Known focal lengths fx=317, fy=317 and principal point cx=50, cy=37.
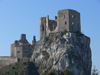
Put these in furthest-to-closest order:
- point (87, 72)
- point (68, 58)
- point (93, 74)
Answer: point (87, 72) < point (68, 58) < point (93, 74)

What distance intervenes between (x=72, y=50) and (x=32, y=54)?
532 inches

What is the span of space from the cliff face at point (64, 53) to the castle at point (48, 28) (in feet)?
6.39

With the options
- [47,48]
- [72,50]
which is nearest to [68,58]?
[72,50]

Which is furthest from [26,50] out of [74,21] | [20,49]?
[74,21]

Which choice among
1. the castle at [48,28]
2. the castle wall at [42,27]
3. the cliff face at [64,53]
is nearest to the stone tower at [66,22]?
the castle at [48,28]

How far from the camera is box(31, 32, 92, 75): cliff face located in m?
78.5

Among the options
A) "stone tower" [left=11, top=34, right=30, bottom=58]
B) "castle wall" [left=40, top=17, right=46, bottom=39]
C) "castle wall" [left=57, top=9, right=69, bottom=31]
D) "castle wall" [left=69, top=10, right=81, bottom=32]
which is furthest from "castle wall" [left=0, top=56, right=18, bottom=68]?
"castle wall" [left=69, top=10, right=81, bottom=32]

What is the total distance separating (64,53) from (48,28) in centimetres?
1167

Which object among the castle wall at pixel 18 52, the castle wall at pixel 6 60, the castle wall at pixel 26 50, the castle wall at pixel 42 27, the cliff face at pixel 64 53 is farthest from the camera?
the castle wall at pixel 42 27

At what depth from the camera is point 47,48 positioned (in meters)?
84.2

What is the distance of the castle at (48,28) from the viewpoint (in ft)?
276

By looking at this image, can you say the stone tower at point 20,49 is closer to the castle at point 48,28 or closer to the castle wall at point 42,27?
the castle at point 48,28

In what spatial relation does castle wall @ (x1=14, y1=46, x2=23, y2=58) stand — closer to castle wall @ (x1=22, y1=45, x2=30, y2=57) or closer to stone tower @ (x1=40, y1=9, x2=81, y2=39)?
castle wall @ (x1=22, y1=45, x2=30, y2=57)

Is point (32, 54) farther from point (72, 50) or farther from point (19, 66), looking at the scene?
point (72, 50)
